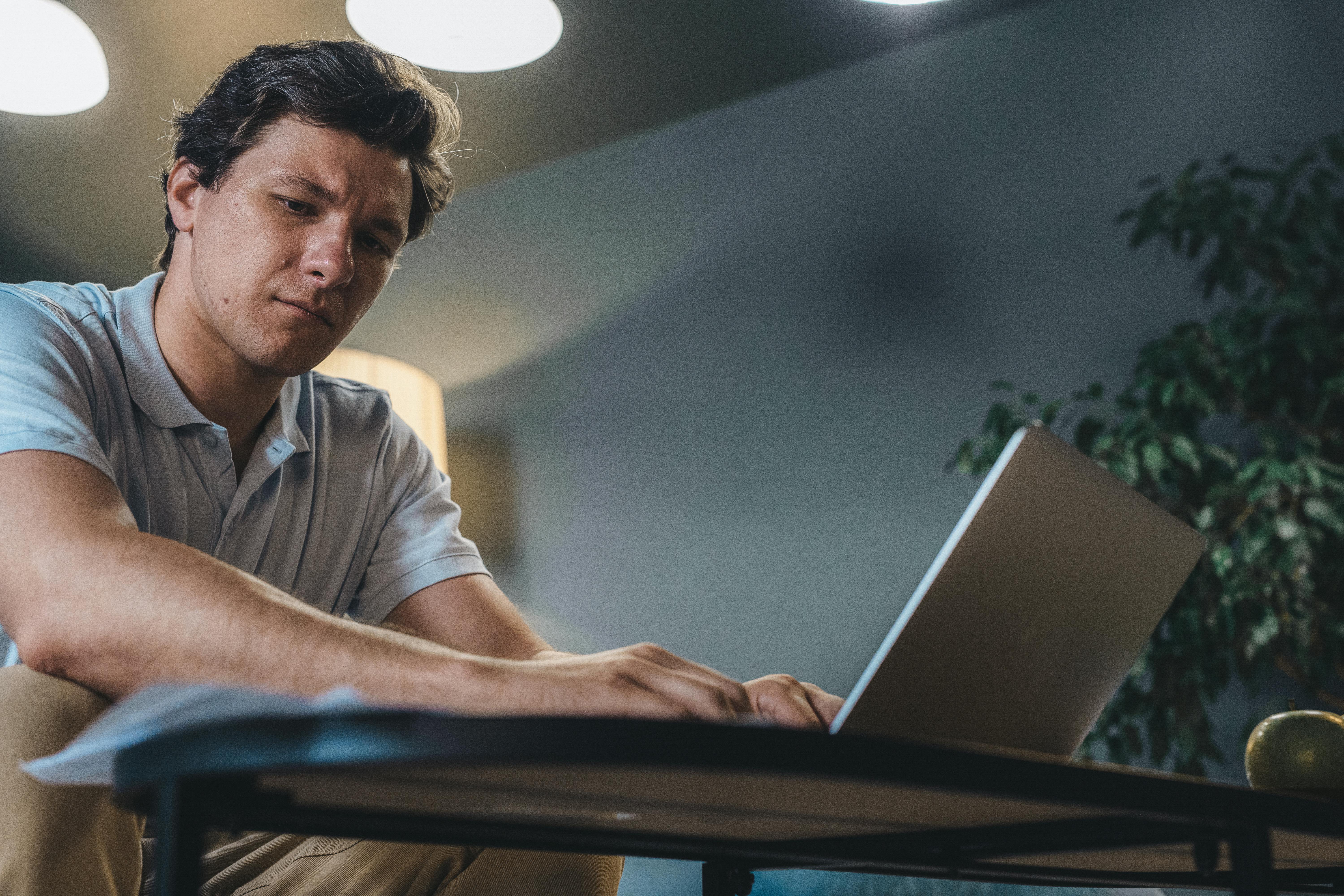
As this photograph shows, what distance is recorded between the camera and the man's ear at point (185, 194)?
128cm

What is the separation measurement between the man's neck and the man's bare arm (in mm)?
438

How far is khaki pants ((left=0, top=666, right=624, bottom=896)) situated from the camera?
2.08 ft

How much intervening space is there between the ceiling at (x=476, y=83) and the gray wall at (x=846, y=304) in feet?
0.29

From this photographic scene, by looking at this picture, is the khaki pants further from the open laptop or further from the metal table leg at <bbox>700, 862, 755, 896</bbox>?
the open laptop

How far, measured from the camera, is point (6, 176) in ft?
9.17

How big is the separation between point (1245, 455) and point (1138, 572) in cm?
153

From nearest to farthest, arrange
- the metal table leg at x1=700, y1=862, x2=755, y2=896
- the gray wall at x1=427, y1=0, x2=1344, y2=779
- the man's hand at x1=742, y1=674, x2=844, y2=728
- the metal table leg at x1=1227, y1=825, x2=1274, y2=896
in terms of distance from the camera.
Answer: the metal table leg at x1=1227, y1=825, x2=1274, y2=896
the man's hand at x1=742, y1=674, x2=844, y2=728
the metal table leg at x1=700, y1=862, x2=755, y2=896
the gray wall at x1=427, y1=0, x2=1344, y2=779

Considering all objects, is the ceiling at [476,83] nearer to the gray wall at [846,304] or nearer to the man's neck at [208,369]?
the gray wall at [846,304]

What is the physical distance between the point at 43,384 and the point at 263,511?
358 mm

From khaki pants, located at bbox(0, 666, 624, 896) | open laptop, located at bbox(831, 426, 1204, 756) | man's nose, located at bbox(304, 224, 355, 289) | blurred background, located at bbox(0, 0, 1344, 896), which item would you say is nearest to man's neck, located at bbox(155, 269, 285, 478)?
man's nose, located at bbox(304, 224, 355, 289)

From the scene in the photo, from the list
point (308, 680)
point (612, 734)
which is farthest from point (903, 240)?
point (612, 734)

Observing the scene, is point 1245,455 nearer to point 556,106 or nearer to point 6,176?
point 556,106

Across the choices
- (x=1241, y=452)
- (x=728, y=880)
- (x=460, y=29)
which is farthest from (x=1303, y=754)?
(x=460, y=29)

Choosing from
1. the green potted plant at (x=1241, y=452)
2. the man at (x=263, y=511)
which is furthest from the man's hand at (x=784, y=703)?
the green potted plant at (x=1241, y=452)
